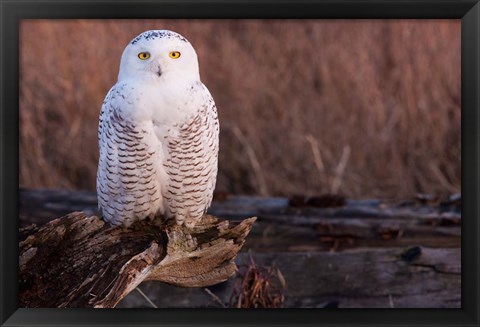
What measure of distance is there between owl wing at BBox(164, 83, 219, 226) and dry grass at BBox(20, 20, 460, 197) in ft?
6.16

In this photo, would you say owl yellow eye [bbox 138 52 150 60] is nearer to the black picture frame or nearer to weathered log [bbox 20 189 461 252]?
the black picture frame

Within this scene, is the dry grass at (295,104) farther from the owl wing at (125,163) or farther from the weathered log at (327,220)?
the owl wing at (125,163)

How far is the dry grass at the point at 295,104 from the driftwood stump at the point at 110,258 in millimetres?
1814

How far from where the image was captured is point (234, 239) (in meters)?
2.16

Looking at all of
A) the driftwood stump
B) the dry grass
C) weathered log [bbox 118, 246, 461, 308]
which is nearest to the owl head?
the driftwood stump

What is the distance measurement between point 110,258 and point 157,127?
41 cm

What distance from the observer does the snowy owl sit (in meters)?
1.86

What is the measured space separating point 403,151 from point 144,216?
2.43m

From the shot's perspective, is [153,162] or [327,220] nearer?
[153,162]

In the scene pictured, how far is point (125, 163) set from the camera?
1.94 metres

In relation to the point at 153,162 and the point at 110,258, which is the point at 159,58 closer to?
the point at 153,162
